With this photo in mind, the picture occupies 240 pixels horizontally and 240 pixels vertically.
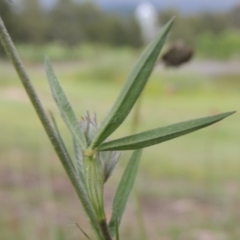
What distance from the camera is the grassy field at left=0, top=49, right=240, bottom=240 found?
3.52ft

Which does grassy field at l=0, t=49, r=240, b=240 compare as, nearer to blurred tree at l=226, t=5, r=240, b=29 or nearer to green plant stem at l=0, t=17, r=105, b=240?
blurred tree at l=226, t=5, r=240, b=29

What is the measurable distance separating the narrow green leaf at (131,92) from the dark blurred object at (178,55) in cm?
25

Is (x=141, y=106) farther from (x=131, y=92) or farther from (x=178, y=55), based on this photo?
(x=131, y=92)

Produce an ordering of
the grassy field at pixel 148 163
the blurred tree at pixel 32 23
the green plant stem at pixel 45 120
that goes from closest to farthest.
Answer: the green plant stem at pixel 45 120 < the grassy field at pixel 148 163 < the blurred tree at pixel 32 23

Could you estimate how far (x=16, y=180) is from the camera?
1.25m

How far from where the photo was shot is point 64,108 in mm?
226

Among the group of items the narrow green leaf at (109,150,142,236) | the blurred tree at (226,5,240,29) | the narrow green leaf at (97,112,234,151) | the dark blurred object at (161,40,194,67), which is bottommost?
the blurred tree at (226,5,240,29)

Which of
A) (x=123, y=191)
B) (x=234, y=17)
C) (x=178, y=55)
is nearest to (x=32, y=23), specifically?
(x=234, y=17)

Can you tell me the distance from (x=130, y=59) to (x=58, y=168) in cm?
44

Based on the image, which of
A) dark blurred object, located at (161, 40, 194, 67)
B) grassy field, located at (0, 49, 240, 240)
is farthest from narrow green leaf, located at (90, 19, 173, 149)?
grassy field, located at (0, 49, 240, 240)

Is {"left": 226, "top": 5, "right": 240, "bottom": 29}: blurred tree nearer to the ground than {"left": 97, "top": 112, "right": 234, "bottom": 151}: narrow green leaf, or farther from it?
nearer to the ground

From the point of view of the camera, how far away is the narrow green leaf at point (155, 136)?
205mm

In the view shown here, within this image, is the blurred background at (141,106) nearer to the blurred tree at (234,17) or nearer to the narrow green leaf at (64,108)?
the blurred tree at (234,17)

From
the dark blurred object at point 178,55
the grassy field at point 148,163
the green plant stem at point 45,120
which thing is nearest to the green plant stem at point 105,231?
the green plant stem at point 45,120
